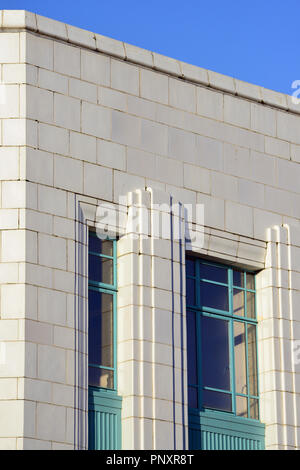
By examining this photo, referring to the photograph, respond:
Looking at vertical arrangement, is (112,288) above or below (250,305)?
below

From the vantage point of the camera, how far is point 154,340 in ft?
83.0

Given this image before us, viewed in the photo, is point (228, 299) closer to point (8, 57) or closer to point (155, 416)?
point (155, 416)

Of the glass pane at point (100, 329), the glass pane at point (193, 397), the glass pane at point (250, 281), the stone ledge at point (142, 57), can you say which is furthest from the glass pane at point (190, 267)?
the stone ledge at point (142, 57)

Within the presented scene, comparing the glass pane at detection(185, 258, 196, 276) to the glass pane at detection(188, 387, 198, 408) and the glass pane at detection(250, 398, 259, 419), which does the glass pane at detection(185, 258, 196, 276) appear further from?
the glass pane at detection(250, 398, 259, 419)

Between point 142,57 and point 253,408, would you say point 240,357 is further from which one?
point 142,57

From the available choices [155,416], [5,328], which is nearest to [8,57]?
[5,328]

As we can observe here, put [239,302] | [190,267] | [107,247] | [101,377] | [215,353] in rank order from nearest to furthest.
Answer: [101,377]
[107,247]
[215,353]
[190,267]
[239,302]

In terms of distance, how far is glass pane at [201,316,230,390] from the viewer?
87.5 feet

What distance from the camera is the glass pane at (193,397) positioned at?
85.6ft

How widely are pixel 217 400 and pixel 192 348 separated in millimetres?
1161

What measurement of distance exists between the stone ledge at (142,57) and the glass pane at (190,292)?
4268mm

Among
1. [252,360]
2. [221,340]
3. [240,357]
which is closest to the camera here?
[221,340]

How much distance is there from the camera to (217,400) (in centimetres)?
2656

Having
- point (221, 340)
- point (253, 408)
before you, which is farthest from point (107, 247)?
point (253, 408)
